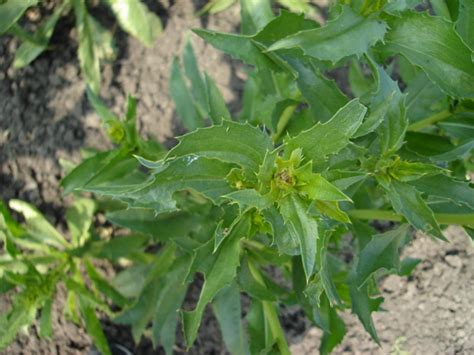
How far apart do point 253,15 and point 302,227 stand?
92 centimetres

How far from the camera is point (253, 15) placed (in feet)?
6.39

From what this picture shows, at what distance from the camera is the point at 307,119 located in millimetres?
1951

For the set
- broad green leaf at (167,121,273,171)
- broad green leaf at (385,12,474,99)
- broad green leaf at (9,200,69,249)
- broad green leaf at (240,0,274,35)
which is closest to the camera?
broad green leaf at (167,121,273,171)

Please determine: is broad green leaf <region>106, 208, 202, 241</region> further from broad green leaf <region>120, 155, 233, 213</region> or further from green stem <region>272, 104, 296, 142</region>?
broad green leaf <region>120, 155, 233, 213</region>

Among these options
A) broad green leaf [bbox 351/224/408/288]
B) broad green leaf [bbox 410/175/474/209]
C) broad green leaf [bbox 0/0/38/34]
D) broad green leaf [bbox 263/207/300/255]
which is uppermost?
broad green leaf [bbox 0/0/38/34]

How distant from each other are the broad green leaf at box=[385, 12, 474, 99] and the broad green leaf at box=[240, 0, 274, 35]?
0.57 meters

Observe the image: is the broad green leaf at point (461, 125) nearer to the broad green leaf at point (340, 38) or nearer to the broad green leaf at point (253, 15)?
the broad green leaf at point (340, 38)

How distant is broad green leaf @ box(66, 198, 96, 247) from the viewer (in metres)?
2.44

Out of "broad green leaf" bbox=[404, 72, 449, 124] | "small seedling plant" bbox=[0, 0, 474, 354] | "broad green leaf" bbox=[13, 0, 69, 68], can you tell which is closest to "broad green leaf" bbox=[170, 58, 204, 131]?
"small seedling plant" bbox=[0, 0, 474, 354]

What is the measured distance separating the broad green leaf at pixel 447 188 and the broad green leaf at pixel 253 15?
75 cm

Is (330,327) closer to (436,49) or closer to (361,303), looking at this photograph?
(361,303)

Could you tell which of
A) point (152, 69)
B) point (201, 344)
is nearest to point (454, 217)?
point (201, 344)

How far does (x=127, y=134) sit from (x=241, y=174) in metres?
0.53

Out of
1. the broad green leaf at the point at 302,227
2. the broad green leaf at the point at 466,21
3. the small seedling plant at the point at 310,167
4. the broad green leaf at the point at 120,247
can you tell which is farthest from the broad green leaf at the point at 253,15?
the broad green leaf at the point at 120,247
